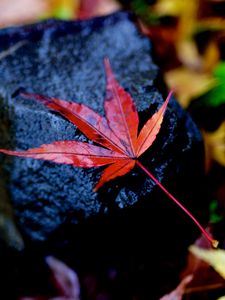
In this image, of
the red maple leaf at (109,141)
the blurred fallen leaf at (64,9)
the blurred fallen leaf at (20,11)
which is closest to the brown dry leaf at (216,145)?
the red maple leaf at (109,141)

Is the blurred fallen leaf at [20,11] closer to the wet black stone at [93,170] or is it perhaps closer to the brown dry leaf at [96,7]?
the brown dry leaf at [96,7]

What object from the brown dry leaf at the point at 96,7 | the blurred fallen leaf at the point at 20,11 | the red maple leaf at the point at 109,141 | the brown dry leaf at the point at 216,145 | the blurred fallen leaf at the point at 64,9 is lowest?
the brown dry leaf at the point at 216,145

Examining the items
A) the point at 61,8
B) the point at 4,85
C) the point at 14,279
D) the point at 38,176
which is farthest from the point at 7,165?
the point at 61,8

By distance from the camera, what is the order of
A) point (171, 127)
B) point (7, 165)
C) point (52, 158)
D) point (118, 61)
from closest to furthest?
point (52, 158) → point (171, 127) → point (7, 165) → point (118, 61)

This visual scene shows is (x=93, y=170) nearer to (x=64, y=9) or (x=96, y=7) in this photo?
(x=96, y=7)

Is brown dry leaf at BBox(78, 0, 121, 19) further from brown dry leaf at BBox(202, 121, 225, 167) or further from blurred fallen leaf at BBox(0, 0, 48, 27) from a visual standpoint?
brown dry leaf at BBox(202, 121, 225, 167)

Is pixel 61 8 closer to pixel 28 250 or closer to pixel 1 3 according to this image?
pixel 1 3
